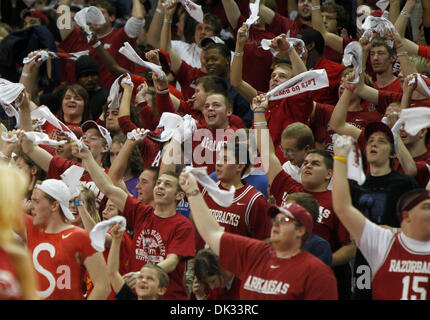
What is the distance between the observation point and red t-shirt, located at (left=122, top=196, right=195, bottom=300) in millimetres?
6062

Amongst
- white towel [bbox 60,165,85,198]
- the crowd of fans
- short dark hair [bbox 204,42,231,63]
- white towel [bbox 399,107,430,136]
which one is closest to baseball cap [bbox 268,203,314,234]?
the crowd of fans

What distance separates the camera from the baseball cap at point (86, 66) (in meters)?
9.25

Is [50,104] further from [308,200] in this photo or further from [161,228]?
[308,200]

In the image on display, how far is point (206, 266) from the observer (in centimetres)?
607

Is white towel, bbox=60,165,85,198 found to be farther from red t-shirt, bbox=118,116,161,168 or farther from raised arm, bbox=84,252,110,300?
red t-shirt, bbox=118,116,161,168

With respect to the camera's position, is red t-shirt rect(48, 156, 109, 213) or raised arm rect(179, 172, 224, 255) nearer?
raised arm rect(179, 172, 224, 255)

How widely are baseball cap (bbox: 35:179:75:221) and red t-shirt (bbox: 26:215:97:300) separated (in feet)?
0.54

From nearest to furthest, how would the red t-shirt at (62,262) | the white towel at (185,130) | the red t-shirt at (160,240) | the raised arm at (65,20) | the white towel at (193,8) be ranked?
the red t-shirt at (62,262), the red t-shirt at (160,240), the white towel at (185,130), the white towel at (193,8), the raised arm at (65,20)

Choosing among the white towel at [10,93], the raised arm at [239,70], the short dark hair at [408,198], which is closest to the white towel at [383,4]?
the raised arm at [239,70]

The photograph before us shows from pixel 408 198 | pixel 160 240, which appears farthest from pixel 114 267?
pixel 408 198

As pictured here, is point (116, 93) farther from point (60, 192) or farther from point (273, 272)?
point (273, 272)

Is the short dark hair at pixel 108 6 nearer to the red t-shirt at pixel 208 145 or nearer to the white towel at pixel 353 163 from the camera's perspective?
the red t-shirt at pixel 208 145

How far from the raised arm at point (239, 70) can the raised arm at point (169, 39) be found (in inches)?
47.4

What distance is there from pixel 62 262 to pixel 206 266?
103 cm
